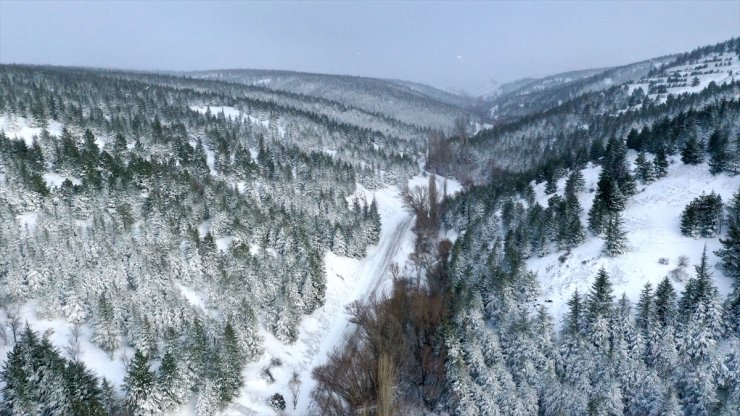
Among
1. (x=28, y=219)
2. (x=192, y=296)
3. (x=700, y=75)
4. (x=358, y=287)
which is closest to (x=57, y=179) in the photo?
(x=28, y=219)

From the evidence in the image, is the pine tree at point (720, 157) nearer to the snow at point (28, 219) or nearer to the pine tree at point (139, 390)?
the pine tree at point (139, 390)

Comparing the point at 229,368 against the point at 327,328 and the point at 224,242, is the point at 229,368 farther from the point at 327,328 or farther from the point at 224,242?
the point at 224,242

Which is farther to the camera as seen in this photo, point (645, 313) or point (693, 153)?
point (693, 153)

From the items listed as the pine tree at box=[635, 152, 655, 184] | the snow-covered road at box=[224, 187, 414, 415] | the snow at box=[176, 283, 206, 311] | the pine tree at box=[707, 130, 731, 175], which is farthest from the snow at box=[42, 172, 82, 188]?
the pine tree at box=[707, 130, 731, 175]

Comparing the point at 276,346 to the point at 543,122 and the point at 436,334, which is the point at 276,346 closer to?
the point at 436,334

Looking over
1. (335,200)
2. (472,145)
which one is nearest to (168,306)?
(335,200)

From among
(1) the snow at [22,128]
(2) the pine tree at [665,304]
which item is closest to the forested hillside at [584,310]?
(2) the pine tree at [665,304]

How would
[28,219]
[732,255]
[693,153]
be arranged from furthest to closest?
[693,153]
[28,219]
[732,255]

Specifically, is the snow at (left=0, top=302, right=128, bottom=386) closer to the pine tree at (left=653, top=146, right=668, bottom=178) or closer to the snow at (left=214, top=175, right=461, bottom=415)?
the snow at (left=214, top=175, right=461, bottom=415)

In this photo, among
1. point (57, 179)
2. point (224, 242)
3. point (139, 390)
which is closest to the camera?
point (139, 390)
